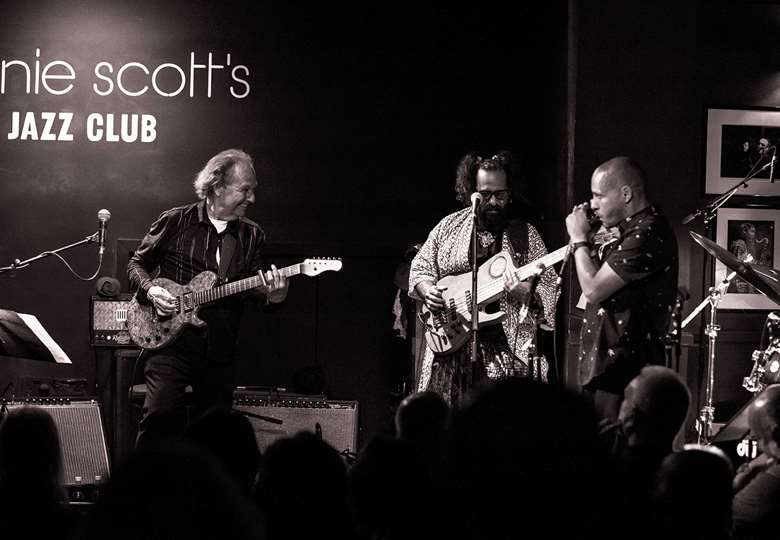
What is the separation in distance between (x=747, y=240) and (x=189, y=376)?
4416 mm

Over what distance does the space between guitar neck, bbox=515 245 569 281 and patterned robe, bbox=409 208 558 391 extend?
24cm

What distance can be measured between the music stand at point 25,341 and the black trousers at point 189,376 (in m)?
0.63

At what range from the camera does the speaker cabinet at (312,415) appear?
737 cm

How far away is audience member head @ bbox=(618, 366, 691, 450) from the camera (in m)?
3.71

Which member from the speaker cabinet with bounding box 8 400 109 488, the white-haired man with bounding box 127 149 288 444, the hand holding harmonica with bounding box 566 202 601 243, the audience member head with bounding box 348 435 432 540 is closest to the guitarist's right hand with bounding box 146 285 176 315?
the white-haired man with bounding box 127 149 288 444

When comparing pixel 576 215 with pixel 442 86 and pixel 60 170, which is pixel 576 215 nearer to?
pixel 442 86

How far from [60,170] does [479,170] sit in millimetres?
3728

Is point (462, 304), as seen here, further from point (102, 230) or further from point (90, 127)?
point (90, 127)

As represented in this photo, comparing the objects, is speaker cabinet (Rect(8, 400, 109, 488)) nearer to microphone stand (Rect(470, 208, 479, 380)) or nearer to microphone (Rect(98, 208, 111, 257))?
microphone (Rect(98, 208, 111, 257))

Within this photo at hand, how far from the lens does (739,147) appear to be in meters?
8.29

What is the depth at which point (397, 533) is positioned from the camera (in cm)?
249

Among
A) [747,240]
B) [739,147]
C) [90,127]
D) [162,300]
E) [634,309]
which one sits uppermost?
[90,127]

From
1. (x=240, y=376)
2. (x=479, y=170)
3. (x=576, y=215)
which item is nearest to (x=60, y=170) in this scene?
(x=240, y=376)

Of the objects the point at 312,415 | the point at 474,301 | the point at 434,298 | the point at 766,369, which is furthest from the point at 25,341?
the point at 766,369
